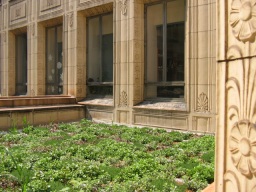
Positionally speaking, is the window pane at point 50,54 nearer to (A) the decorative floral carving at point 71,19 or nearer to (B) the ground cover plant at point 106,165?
(A) the decorative floral carving at point 71,19

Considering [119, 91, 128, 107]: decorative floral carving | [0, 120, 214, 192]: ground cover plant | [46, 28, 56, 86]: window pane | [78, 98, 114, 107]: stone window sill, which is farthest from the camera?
[46, 28, 56, 86]: window pane

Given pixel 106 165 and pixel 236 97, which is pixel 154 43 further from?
pixel 236 97

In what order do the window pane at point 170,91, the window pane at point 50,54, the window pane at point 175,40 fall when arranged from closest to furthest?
the window pane at point 170,91, the window pane at point 175,40, the window pane at point 50,54

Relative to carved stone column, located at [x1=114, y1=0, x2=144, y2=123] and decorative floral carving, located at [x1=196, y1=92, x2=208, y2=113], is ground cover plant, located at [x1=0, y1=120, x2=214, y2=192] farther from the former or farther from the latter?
carved stone column, located at [x1=114, y1=0, x2=144, y2=123]

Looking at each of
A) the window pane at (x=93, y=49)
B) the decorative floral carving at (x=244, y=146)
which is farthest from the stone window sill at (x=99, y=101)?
the decorative floral carving at (x=244, y=146)

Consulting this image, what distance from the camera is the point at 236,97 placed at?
5.29 feet

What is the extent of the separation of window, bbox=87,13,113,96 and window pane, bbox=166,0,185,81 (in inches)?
115

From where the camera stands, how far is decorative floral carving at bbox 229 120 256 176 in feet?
4.90

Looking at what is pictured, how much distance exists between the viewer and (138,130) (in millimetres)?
8875

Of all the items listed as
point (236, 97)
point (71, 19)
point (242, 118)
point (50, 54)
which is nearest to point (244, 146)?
point (242, 118)

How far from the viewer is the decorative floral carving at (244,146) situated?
1.49 metres

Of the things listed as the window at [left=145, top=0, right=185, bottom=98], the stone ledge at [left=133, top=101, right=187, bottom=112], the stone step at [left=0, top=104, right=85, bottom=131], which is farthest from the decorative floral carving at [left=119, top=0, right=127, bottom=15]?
the stone step at [left=0, top=104, right=85, bottom=131]

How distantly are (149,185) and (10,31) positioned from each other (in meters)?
16.3

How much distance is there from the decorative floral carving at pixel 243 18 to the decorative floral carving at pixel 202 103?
7264 millimetres
